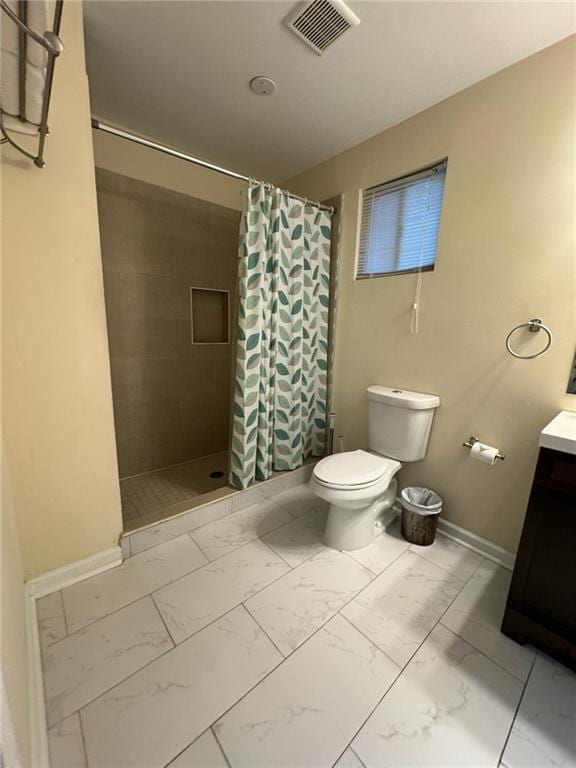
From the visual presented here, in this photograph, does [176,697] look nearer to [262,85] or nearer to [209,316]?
[209,316]

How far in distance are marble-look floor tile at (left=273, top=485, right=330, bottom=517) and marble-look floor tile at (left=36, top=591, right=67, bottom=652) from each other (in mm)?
1141

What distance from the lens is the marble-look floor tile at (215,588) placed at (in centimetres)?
120

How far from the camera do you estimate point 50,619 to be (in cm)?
118

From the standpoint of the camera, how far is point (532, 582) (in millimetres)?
1097

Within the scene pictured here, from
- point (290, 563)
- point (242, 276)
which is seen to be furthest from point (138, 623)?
point (242, 276)

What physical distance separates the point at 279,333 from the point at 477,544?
159 centimetres

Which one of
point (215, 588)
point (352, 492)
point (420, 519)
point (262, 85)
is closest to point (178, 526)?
point (215, 588)

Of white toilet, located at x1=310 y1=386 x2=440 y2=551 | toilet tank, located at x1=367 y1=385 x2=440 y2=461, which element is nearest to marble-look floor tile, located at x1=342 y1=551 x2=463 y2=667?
white toilet, located at x1=310 y1=386 x2=440 y2=551

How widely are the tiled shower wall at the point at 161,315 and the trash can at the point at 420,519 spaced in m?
1.63

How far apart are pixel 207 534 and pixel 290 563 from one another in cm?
49

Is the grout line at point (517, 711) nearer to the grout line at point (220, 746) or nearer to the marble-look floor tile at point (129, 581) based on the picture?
the grout line at point (220, 746)

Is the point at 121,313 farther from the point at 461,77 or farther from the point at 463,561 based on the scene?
the point at 463,561

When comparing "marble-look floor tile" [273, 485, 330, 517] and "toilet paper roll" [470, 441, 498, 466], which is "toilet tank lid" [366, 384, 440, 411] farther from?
"marble-look floor tile" [273, 485, 330, 517]

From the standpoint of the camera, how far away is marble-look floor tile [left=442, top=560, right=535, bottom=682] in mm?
1105
